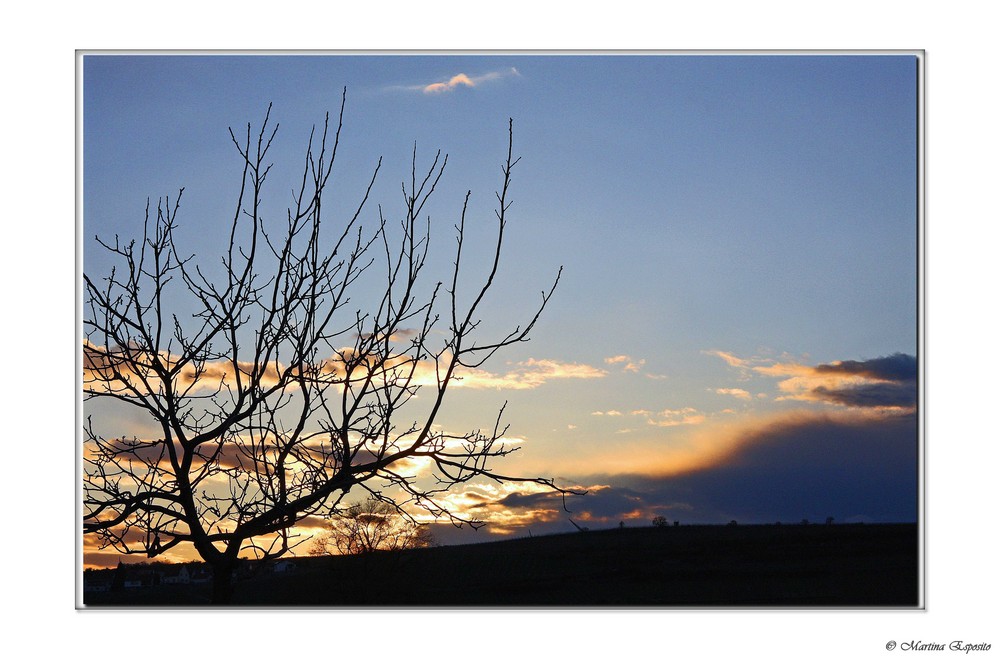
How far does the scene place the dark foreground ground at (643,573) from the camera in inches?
141

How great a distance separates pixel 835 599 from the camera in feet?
11.8

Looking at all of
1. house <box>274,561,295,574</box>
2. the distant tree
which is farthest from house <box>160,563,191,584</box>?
the distant tree

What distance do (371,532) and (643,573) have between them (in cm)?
105

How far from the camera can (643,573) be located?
3.62m

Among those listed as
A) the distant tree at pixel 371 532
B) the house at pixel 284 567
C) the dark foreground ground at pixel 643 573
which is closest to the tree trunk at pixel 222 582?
the dark foreground ground at pixel 643 573

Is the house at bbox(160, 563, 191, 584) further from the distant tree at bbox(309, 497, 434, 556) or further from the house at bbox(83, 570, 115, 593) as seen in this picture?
the distant tree at bbox(309, 497, 434, 556)

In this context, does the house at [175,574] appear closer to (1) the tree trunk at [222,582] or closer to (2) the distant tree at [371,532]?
(1) the tree trunk at [222,582]

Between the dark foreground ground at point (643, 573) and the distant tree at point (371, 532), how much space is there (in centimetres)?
5

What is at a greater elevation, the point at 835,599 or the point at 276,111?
the point at 276,111

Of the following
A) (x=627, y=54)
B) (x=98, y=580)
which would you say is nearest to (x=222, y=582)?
(x=98, y=580)

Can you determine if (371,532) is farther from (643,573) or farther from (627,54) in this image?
(627,54)
